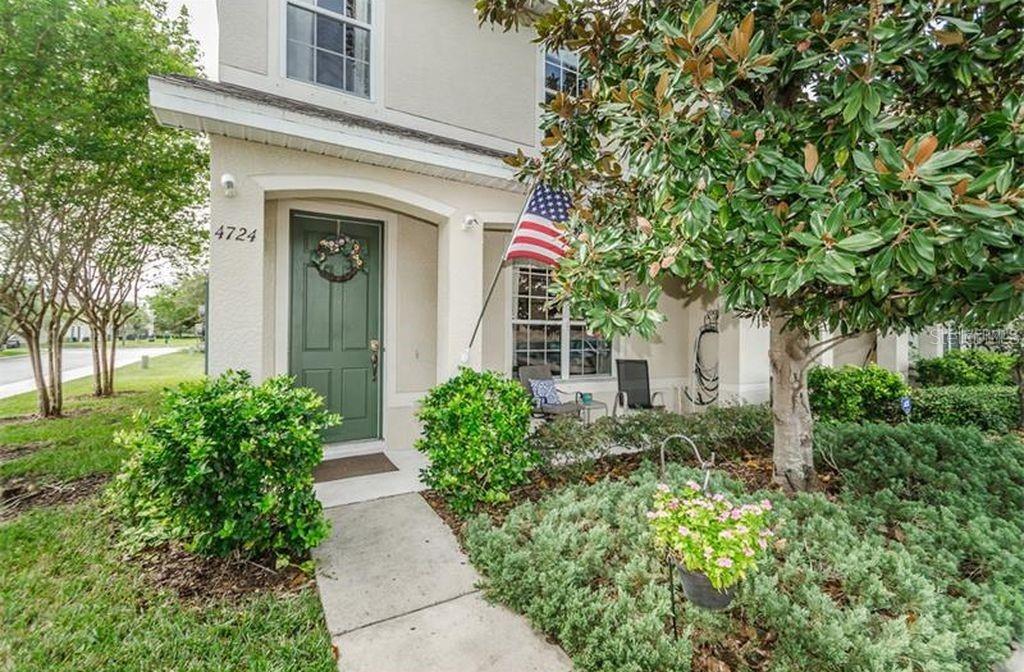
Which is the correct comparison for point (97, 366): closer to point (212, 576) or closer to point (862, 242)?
point (212, 576)

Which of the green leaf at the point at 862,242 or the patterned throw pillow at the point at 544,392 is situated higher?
the green leaf at the point at 862,242

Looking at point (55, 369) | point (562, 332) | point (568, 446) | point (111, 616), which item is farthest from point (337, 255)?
point (55, 369)

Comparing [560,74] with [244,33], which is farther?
[560,74]

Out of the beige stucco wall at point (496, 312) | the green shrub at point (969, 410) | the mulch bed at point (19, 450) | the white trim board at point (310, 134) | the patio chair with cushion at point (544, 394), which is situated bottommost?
the mulch bed at point (19, 450)

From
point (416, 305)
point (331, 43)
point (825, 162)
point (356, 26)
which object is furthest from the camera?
point (416, 305)

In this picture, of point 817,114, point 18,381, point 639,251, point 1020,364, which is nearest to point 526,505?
point 639,251

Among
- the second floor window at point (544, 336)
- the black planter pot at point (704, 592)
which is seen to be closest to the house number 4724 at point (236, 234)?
the second floor window at point (544, 336)

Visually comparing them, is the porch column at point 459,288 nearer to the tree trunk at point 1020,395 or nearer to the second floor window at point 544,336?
the second floor window at point 544,336

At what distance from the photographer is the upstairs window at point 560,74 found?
7109mm

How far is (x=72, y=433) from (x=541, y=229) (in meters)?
7.54

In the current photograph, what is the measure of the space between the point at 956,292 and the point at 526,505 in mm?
→ 2942

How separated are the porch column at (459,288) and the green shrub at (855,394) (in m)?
5.48

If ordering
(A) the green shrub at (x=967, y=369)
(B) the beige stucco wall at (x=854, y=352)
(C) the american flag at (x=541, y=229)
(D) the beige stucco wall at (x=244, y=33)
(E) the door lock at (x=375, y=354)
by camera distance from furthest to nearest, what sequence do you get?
1. (B) the beige stucco wall at (x=854, y=352)
2. (A) the green shrub at (x=967, y=369)
3. (E) the door lock at (x=375, y=354)
4. (D) the beige stucco wall at (x=244, y=33)
5. (C) the american flag at (x=541, y=229)

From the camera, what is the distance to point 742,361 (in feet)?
24.2
